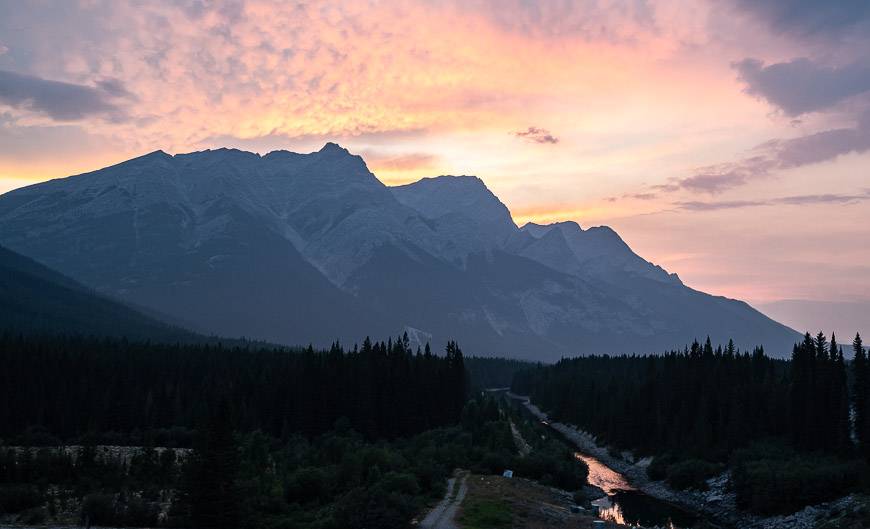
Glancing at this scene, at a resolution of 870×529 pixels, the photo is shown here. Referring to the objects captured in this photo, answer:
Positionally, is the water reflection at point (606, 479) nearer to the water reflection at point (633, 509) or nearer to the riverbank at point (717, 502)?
the water reflection at point (633, 509)

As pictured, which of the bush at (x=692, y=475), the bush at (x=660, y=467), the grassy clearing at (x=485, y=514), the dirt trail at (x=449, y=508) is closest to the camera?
the dirt trail at (x=449, y=508)

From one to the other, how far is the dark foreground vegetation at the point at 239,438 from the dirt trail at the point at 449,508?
1.21 metres

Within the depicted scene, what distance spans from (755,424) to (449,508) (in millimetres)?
64055

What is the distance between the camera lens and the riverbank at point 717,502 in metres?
64.9

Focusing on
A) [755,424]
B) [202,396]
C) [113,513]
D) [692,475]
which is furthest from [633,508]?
[202,396]

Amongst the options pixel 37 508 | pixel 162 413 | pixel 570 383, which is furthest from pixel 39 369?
pixel 570 383

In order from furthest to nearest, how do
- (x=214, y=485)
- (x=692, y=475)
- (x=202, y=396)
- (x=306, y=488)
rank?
(x=202, y=396)
(x=692, y=475)
(x=306, y=488)
(x=214, y=485)

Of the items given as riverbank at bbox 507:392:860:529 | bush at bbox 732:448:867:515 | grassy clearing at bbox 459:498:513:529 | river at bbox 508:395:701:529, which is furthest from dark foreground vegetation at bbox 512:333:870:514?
grassy clearing at bbox 459:498:513:529

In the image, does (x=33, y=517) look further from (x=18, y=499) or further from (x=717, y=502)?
(x=717, y=502)

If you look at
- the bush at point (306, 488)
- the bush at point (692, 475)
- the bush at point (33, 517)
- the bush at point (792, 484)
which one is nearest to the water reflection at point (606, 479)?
the bush at point (692, 475)

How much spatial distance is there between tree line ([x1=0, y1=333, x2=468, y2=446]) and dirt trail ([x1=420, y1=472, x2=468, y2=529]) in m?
47.0

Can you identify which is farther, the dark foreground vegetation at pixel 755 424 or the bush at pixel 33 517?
the dark foreground vegetation at pixel 755 424

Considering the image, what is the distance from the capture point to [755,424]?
105m

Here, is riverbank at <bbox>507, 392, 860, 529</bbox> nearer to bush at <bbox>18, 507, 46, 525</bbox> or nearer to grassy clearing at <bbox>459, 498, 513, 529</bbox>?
grassy clearing at <bbox>459, 498, 513, 529</bbox>
